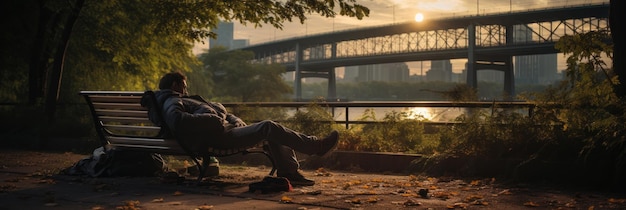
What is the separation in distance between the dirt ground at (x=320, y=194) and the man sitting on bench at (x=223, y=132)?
→ 0.33 meters

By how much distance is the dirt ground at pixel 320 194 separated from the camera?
16.3ft

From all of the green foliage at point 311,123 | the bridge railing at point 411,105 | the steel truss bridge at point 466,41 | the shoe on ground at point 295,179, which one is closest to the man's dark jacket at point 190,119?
the shoe on ground at point 295,179

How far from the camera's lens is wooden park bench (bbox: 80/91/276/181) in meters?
5.94

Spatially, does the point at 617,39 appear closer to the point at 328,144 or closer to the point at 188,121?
the point at 328,144

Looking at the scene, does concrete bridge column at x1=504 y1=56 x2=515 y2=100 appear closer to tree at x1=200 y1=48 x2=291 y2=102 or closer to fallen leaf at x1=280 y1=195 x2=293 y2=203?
tree at x1=200 y1=48 x2=291 y2=102

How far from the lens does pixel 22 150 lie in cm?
1071

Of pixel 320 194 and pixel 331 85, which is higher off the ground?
pixel 331 85

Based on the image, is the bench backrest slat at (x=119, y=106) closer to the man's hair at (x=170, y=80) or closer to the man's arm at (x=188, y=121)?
the man's hair at (x=170, y=80)

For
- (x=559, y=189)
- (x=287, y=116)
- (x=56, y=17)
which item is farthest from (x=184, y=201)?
(x=56, y=17)

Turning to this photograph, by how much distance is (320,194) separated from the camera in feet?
17.9

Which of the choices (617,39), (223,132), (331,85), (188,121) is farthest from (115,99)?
(331,85)

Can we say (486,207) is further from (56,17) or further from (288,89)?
Answer: (288,89)

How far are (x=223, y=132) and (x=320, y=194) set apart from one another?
1.07 meters

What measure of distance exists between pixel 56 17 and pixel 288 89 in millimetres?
67798
